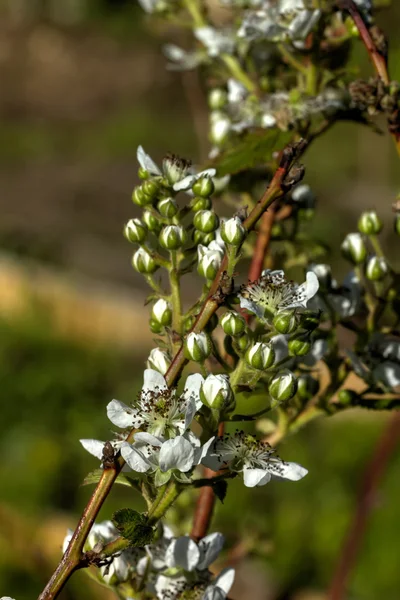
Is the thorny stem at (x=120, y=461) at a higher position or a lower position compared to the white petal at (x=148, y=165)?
lower

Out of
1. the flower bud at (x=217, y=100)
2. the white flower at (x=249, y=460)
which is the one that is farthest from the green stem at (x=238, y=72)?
the white flower at (x=249, y=460)

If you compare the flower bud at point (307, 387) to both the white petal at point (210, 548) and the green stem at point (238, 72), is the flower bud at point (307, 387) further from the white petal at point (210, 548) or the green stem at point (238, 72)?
the green stem at point (238, 72)

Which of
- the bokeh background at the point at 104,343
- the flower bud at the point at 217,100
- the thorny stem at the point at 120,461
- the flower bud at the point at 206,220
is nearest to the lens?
the thorny stem at the point at 120,461

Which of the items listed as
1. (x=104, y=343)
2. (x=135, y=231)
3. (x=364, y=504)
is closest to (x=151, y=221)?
(x=135, y=231)

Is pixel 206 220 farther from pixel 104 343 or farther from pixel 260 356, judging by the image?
pixel 104 343

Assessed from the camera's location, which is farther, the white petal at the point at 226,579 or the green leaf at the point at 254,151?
the green leaf at the point at 254,151

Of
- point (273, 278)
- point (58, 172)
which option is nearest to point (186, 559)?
point (273, 278)
